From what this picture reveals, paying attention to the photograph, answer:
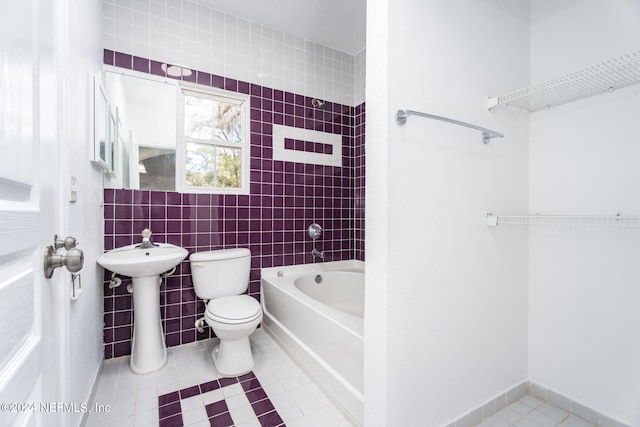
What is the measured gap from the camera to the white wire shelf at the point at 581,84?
44.0 inches

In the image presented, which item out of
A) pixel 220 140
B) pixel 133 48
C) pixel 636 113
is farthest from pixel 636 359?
pixel 133 48

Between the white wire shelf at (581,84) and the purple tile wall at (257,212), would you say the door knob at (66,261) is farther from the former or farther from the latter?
the white wire shelf at (581,84)

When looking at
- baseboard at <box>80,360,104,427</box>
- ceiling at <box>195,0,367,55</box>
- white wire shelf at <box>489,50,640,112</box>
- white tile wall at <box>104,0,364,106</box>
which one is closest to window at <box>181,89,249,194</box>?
white tile wall at <box>104,0,364,106</box>

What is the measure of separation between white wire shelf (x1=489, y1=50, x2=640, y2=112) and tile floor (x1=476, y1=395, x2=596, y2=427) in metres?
1.60

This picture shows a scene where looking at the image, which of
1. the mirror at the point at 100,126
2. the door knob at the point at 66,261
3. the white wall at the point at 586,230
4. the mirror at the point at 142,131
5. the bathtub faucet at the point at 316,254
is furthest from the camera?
the bathtub faucet at the point at 316,254

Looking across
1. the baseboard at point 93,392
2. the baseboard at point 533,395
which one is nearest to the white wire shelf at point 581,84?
the baseboard at point 533,395

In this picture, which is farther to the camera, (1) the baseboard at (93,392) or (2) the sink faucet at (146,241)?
(2) the sink faucet at (146,241)

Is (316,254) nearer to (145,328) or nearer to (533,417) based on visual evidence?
(145,328)

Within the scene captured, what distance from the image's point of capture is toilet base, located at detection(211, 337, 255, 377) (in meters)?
1.84

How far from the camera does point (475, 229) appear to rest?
1417mm

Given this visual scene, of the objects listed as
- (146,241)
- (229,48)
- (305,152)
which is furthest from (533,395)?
(229,48)

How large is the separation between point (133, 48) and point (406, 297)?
2.49 m

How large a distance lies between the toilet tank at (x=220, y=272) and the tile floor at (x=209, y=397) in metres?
0.49

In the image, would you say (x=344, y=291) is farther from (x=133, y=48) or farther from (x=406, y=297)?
(x=133, y=48)
